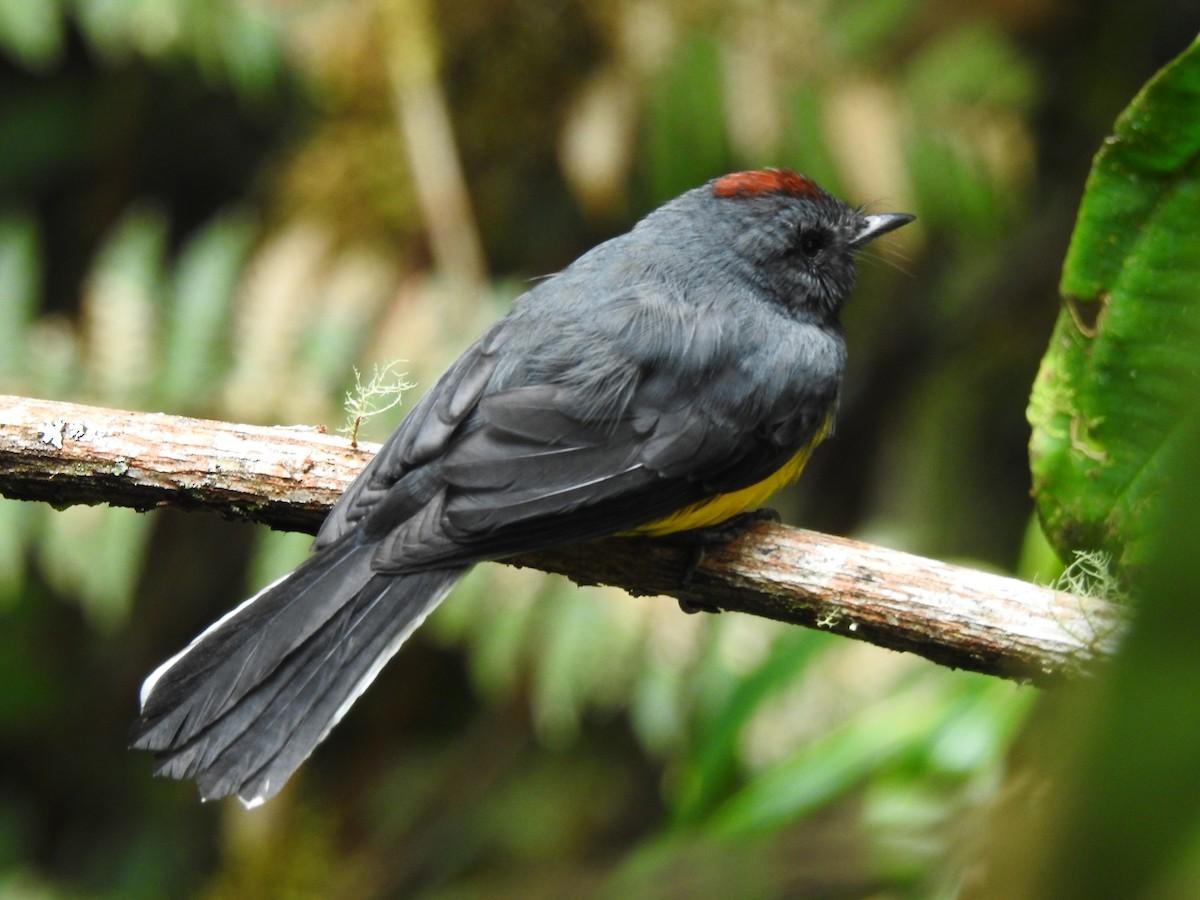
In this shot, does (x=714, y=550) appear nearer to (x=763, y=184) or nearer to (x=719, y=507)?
(x=719, y=507)

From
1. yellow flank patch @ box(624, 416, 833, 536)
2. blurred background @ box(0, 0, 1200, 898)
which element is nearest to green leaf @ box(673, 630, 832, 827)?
blurred background @ box(0, 0, 1200, 898)

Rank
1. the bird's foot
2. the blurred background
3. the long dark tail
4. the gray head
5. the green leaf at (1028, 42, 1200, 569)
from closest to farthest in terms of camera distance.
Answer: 1. the green leaf at (1028, 42, 1200, 569)
2. the long dark tail
3. the bird's foot
4. the gray head
5. the blurred background

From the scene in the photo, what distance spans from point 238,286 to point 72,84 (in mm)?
1671

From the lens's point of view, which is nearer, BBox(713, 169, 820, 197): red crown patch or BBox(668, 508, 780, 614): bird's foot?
BBox(668, 508, 780, 614): bird's foot

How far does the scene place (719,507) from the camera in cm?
280

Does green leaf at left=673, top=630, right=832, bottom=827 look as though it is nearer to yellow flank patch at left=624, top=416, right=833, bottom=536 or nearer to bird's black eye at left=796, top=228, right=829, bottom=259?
yellow flank patch at left=624, top=416, right=833, bottom=536

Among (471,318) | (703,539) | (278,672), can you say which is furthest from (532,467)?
(471,318)

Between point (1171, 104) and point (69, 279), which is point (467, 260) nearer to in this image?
point (69, 279)

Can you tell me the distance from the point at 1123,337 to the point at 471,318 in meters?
2.76

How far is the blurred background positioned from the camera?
4.25 metres

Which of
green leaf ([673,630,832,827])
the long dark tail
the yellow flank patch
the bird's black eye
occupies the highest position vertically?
the bird's black eye

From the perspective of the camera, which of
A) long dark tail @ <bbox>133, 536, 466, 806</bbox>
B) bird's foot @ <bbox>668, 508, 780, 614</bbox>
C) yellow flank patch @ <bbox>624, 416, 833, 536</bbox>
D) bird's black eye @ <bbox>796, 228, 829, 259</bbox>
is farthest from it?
bird's black eye @ <bbox>796, 228, 829, 259</bbox>

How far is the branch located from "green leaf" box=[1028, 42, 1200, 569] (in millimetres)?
182

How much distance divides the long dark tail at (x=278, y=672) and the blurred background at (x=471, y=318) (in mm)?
1250
